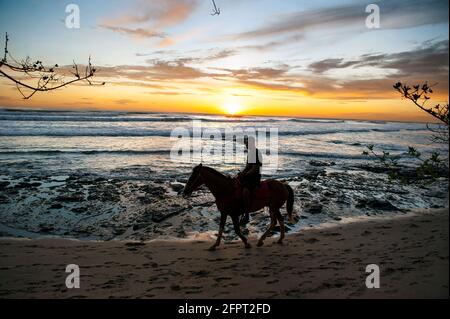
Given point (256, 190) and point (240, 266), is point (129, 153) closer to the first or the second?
point (256, 190)

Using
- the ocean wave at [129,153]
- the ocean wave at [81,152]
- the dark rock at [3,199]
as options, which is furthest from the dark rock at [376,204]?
the ocean wave at [81,152]

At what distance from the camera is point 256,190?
8344 millimetres

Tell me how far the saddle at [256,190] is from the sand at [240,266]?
130 centimetres

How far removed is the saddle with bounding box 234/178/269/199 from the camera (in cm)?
807

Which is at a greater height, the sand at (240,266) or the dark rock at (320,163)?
the dark rock at (320,163)

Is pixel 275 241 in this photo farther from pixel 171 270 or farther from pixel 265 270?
pixel 171 270

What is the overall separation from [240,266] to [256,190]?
2219mm

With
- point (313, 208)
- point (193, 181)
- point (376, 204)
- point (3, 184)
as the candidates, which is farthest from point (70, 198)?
point (376, 204)

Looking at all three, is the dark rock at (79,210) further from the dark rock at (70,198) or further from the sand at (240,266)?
the sand at (240,266)

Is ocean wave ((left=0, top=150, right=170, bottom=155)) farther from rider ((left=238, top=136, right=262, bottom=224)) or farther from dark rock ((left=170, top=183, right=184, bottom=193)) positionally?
rider ((left=238, top=136, right=262, bottom=224))

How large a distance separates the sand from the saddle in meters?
1.30

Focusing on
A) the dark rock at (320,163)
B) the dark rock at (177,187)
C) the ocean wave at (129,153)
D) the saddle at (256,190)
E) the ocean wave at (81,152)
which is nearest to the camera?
the saddle at (256,190)

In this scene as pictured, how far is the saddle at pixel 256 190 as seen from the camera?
8.07m

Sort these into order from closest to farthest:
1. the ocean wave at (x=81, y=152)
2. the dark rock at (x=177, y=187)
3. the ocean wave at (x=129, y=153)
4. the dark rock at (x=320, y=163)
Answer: the dark rock at (x=177, y=187) → the dark rock at (x=320, y=163) → the ocean wave at (x=81, y=152) → the ocean wave at (x=129, y=153)
